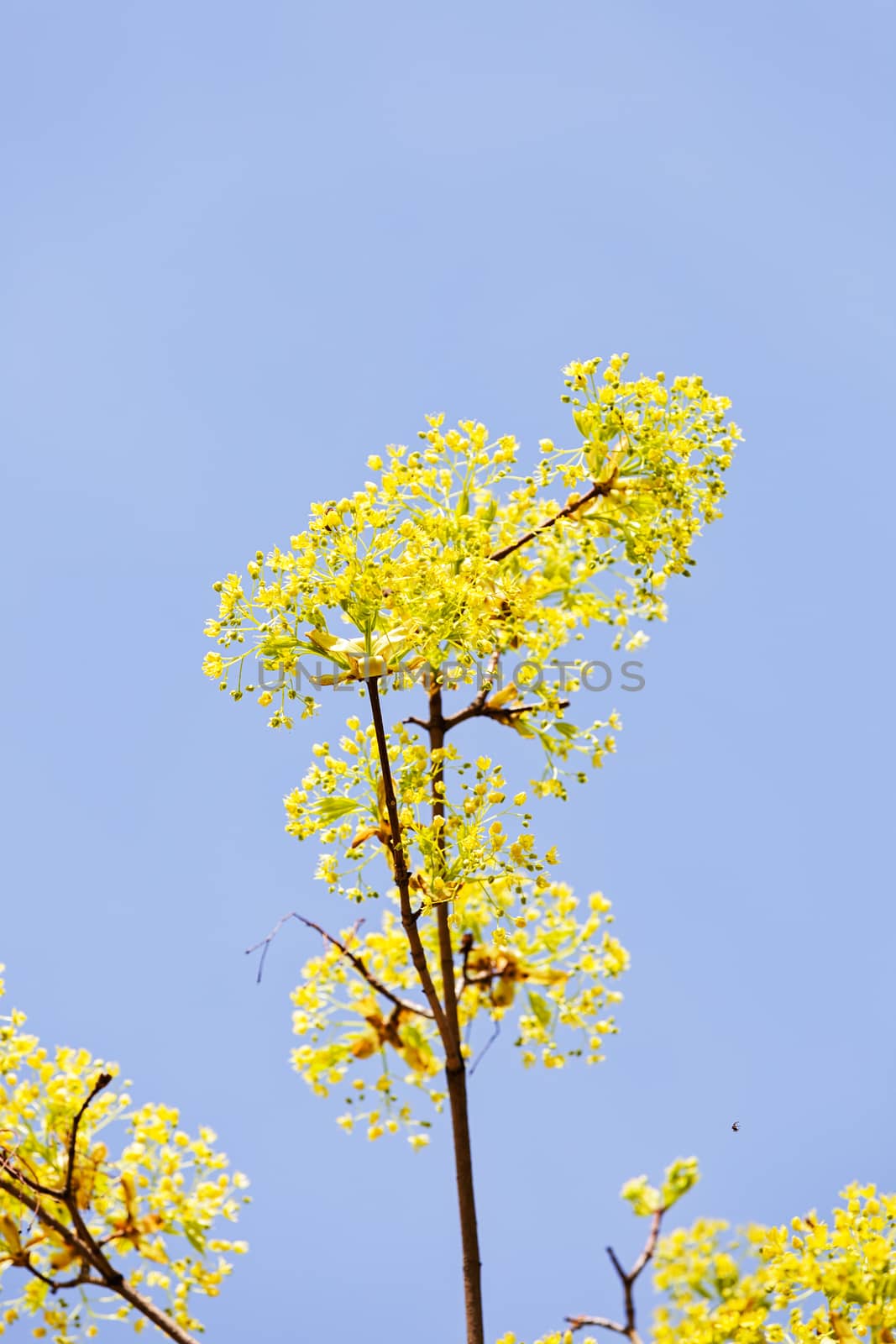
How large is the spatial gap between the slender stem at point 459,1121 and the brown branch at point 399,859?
98 millimetres

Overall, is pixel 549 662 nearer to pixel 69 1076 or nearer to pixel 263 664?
pixel 263 664

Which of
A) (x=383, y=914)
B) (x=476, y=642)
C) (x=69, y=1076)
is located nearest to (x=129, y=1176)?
(x=69, y=1076)

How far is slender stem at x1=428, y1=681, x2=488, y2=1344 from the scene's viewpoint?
3586 mm

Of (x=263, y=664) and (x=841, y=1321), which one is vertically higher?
(x=263, y=664)

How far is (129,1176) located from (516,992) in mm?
1403

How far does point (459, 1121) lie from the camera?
3.76 m

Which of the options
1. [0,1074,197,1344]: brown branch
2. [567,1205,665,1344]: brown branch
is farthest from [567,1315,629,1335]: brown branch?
[0,1074,197,1344]: brown branch

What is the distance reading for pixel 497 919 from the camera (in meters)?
4.30

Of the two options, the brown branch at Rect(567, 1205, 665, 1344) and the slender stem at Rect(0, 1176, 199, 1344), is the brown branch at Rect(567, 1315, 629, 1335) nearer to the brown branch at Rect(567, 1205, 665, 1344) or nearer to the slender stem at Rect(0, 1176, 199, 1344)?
the brown branch at Rect(567, 1205, 665, 1344)

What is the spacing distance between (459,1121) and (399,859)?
82cm

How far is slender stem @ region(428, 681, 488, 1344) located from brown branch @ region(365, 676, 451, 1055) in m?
0.10

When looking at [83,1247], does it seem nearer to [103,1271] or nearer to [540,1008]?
[103,1271]

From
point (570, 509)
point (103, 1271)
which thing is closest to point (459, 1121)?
point (103, 1271)

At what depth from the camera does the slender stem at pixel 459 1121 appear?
3.59 metres
